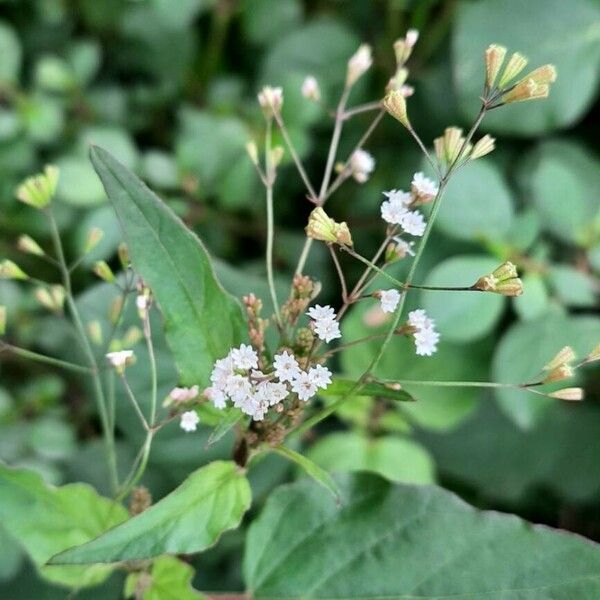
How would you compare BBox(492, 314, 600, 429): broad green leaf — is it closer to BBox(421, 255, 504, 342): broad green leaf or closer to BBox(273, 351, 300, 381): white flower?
BBox(421, 255, 504, 342): broad green leaf

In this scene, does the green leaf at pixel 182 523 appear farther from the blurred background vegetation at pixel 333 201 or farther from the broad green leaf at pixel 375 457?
the broad green leaf at pixel 375 457

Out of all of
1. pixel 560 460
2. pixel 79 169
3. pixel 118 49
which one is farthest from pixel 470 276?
pixel 118 49

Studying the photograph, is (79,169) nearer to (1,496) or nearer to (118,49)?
(118,49)

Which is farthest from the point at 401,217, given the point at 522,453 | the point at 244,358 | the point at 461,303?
the point at 522,453

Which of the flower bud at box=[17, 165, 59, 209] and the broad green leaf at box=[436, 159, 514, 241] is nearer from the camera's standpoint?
the flower bud at box=[17, 165, 59, 209]

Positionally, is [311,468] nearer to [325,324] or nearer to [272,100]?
[325,324]

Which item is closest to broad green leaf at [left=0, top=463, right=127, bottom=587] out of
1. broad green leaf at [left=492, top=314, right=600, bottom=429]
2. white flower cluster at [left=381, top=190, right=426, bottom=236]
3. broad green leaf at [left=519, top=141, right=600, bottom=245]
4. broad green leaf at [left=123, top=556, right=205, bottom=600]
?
broad green leaf at [left=123, top=556, right=205, bottom=600]

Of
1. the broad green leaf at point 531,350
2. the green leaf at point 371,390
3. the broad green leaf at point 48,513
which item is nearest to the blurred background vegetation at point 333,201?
the broad green leaf at point 531,350
